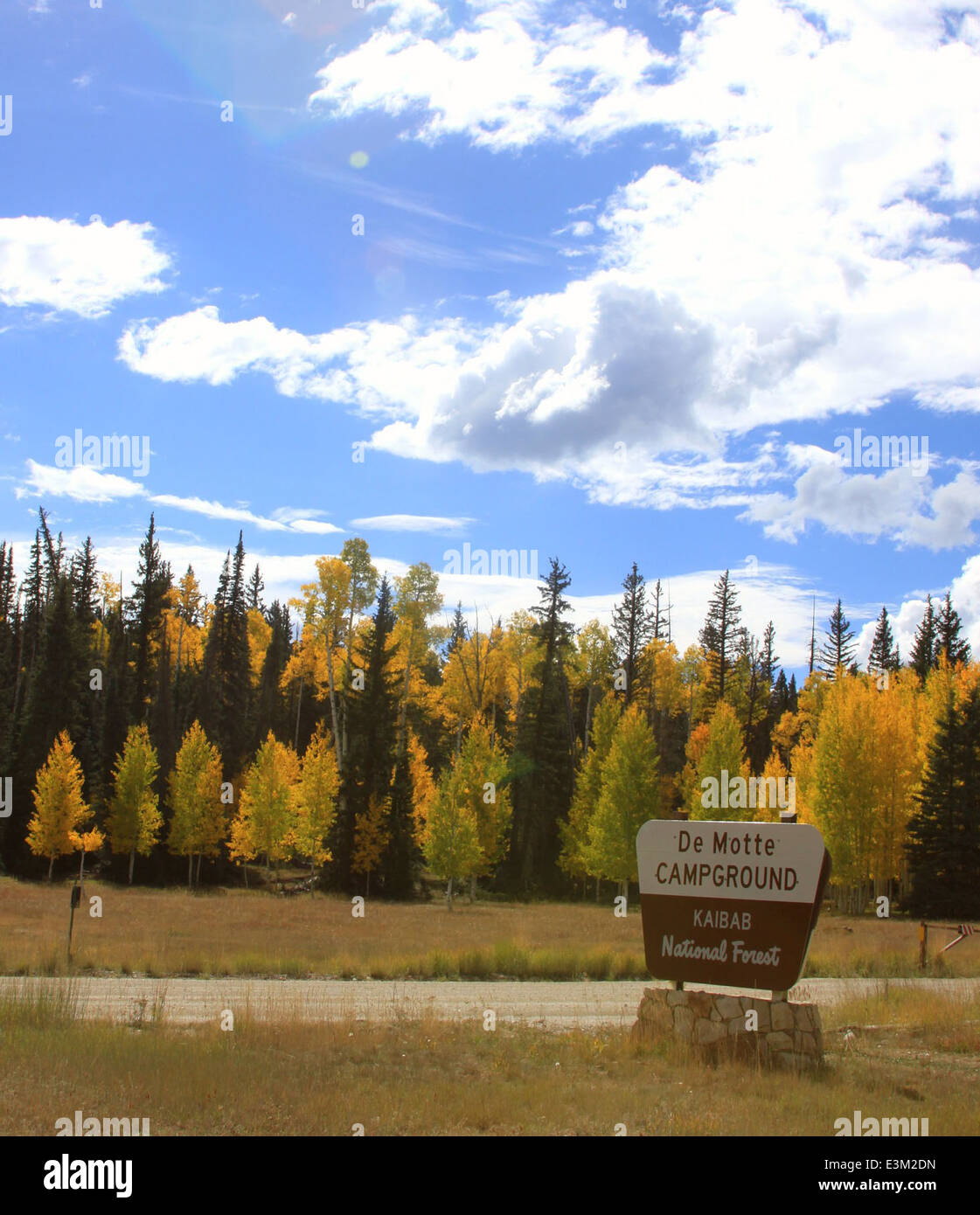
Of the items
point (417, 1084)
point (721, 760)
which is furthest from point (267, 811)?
point (417, 1084)

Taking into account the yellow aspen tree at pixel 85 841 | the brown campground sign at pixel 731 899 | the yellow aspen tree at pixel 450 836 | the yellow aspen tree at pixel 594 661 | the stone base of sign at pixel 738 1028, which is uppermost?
the yellow aspen tree at pixel 594 661

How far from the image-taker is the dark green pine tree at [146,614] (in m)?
61.5

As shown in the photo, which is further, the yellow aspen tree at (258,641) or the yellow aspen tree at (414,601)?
the yellow aspen tree at (258,641)

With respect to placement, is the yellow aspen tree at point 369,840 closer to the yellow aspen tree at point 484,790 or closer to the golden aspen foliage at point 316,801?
the golden aspen foliage at point 316,801

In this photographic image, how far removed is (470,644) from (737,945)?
5273 centimetres

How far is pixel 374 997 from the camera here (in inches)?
669

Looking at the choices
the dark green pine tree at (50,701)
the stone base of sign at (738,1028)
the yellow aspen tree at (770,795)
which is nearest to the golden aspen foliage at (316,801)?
the dark green pine tree at (50,701)

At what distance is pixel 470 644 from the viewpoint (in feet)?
213

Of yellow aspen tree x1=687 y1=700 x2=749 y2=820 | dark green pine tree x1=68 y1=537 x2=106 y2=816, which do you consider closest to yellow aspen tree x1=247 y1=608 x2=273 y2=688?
dark green pine tree x1=68 y1=537 x2=106 y2=816

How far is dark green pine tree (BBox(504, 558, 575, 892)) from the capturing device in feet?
183

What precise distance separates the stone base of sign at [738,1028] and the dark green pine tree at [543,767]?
1674 inches

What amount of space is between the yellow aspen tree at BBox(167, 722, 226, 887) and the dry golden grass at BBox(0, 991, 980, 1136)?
137 ft
